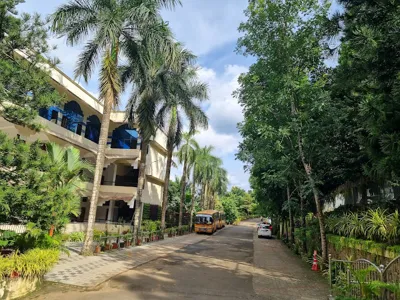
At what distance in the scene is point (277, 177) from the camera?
46.4 ft

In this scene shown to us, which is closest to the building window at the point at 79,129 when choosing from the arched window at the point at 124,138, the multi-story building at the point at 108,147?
the multi-story building at the point at 108,147

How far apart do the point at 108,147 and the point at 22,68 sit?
20274 millimetres

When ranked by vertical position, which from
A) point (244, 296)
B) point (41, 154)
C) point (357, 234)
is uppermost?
point (41, 154)

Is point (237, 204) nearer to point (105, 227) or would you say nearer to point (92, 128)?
point (105, 227)

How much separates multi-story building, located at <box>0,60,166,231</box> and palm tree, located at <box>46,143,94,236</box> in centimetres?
920

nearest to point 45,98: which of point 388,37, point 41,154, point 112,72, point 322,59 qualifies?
point 41,154

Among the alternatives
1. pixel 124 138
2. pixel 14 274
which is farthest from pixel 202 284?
pixel 124 138

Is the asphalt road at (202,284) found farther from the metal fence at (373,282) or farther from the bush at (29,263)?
the metal fence at (373,282)

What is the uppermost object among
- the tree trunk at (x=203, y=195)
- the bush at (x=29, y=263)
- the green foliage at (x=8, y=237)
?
the tree trunk at (x=203, y=195)

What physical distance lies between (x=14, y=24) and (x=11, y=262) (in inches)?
217

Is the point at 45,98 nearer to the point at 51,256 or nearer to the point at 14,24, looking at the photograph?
the point at 14,24

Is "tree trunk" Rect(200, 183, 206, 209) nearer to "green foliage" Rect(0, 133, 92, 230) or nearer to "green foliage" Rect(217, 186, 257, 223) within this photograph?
"green foliage" Rect(217, 186, 257, 223)

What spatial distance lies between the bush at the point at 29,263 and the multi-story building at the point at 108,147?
39.7ft

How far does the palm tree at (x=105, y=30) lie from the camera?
1241cm
